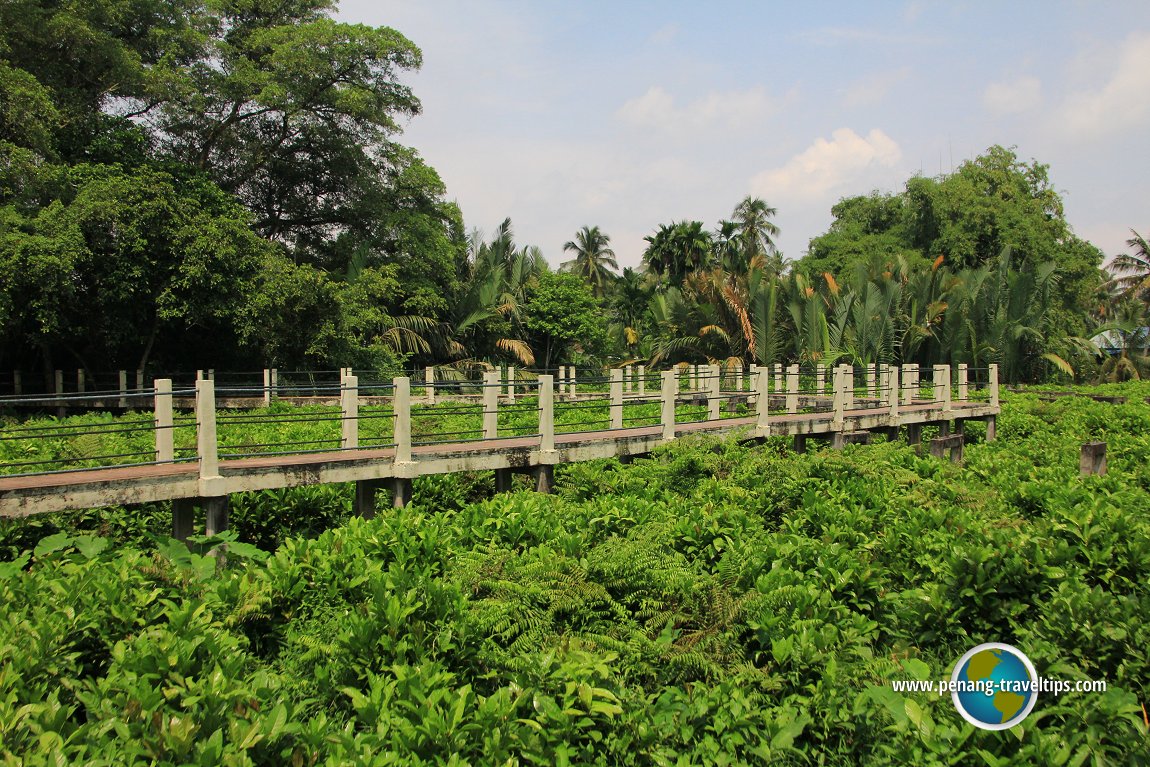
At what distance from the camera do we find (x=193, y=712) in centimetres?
325

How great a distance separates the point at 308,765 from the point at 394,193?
2864cm

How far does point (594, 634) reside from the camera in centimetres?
440

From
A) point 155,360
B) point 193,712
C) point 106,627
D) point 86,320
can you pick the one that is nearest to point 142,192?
point 86,320

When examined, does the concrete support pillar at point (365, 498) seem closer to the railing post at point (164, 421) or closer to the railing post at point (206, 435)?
the railing post at point (206, 435)

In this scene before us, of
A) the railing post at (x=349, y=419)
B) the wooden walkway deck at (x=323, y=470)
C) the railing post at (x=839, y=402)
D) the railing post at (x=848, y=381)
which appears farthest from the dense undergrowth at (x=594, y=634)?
the railing post at (x=848, y=381)

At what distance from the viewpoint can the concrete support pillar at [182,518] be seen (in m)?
6.65

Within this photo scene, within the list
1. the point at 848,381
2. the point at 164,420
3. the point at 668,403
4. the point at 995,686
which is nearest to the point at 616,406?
the point at 668,403

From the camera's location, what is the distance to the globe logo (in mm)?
3471

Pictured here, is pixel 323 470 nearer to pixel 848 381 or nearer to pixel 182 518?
pixel 182 518

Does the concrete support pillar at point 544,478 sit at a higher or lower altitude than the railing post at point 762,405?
lower

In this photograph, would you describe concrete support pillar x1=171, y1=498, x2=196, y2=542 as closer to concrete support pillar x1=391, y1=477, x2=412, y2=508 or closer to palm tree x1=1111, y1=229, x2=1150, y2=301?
concrete support pillar x1=391, y1=477, x2=412, y2=508

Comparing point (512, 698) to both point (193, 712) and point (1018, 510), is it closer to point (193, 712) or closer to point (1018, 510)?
point (193, 712)

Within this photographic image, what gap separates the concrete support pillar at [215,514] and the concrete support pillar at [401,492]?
166 cm

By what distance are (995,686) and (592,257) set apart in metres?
50.3
